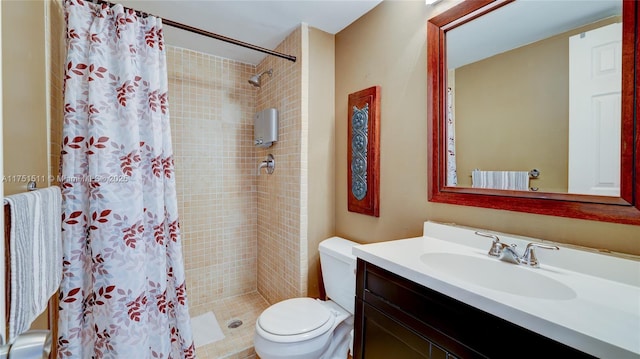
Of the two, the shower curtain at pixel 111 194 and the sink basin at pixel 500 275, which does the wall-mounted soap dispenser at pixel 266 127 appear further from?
the sink basin at pixel 500 275

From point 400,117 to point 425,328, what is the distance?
42.9 inches

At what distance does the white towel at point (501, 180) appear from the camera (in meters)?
1.03

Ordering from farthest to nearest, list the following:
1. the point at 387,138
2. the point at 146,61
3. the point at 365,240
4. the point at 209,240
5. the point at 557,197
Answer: the point at 209,240
the point at 365,240
the point at 387,138
the point at 146,61
the point at 557,197

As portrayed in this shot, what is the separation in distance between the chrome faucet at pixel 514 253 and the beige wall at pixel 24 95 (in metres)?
1.66

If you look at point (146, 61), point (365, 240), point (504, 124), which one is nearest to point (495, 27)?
Answer: point (504, 124)

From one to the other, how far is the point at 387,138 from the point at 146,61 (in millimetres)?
1413

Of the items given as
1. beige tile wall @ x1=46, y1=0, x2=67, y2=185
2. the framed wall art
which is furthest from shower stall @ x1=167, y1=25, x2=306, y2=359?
beige tile wall @ x1=46, y1=0, x2=67, y2=185

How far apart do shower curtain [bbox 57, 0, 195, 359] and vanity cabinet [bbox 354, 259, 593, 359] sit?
1049mm

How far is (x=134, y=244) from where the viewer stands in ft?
4.00

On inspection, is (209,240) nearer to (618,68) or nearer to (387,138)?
(387,138)

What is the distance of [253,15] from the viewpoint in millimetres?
1676

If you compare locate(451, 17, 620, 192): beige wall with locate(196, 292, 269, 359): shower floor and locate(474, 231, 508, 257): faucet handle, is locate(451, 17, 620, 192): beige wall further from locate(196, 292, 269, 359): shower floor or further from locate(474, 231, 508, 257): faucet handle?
locate(196, 292, 269, 359): shower floor

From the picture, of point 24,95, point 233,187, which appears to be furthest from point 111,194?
point 233,187

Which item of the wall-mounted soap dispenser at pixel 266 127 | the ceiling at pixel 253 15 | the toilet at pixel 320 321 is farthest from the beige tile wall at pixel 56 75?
the toilet at pixel 320 321
